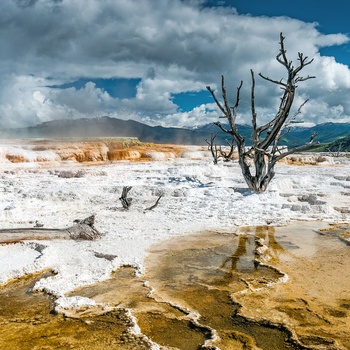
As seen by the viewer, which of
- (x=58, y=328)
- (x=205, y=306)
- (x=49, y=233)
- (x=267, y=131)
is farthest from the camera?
(x=267, y=131)

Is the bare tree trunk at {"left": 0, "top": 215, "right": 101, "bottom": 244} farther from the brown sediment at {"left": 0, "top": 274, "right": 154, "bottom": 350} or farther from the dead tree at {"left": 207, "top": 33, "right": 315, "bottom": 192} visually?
the dead tree at {"left": 207, "top": 33, "right": 315, "bottom": 192}

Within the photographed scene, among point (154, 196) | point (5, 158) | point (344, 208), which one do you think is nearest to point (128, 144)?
point (5, 158)

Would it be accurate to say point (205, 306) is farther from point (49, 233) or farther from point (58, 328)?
point (49, 233)

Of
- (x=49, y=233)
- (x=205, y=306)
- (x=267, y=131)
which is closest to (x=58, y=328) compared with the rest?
(x=205, y=306)

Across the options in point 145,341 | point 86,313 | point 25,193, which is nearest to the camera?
point 145,341

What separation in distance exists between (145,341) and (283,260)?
10.4ft

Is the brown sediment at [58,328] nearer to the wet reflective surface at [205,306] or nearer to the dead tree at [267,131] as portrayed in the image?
the wet reflective surface at [205,306]

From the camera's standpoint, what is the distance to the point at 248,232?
7.59 m

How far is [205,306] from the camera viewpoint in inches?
163

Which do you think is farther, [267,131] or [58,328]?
[267,131]

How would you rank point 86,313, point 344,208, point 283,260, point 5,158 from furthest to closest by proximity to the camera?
point 5,158 < point 344,208 < point 283,260 < point 86,313

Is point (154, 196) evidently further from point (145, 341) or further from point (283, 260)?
point (145, 341)

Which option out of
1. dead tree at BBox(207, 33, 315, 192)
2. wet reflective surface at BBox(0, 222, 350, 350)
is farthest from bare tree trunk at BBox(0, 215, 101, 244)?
dead tree at BBox(207, 33, 315, 192)

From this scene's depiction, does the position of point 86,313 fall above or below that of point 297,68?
below
